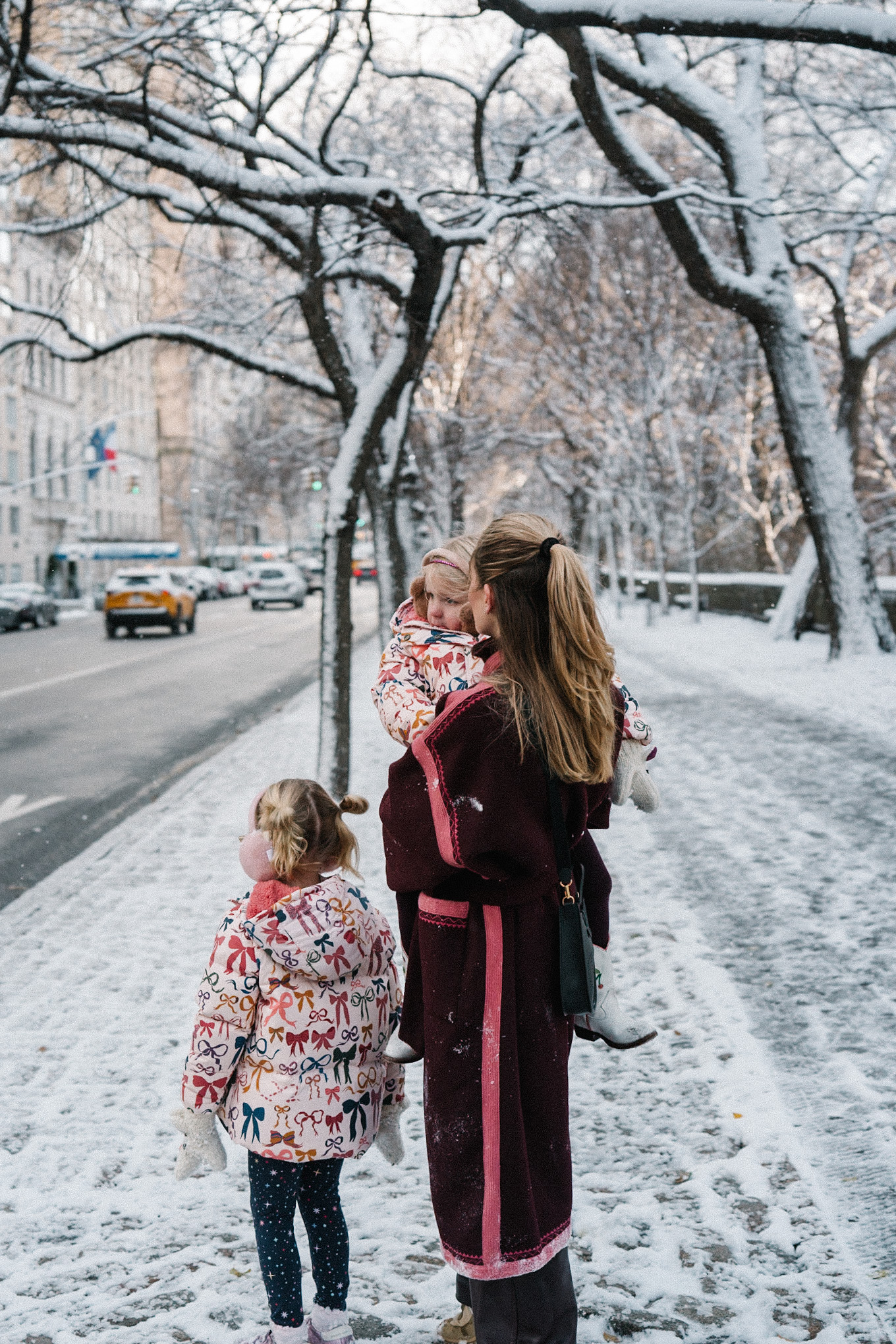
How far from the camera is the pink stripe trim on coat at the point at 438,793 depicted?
2115 mm

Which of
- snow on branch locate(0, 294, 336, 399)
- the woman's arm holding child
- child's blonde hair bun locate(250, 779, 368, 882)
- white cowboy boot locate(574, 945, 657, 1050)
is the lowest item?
white cowboy boot locate(574, 945, 657, 1050)

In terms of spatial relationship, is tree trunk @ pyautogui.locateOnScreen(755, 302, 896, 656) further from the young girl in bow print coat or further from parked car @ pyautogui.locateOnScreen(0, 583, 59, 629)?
parked car @ pyautogui.locateOnScreen(0, 583, 59, 629)

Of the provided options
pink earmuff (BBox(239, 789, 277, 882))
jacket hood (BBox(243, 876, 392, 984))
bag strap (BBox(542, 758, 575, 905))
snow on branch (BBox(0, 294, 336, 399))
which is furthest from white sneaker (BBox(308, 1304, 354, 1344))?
snow on branch (BBox(0, 294, 336, 399))

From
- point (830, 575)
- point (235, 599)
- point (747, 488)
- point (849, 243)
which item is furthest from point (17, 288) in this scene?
point (830, 575)

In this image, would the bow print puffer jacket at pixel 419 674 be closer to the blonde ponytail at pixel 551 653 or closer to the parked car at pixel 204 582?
the blonde ponytail at pixel 551 653

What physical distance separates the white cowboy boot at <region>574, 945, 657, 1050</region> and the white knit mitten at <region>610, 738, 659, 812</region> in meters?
0.31

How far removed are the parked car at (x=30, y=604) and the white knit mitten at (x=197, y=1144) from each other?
34435 millimetres

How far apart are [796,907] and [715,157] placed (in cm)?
1358

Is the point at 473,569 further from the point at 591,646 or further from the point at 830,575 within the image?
the point at 830,575

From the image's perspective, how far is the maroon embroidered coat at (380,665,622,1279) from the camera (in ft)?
7.00

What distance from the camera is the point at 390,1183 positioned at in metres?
3.49

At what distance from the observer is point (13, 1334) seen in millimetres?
2738

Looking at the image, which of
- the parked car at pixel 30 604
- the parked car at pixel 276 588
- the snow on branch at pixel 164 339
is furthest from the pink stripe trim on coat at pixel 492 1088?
the parked car at pixel 276 588

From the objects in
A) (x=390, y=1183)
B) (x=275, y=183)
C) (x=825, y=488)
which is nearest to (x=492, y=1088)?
(x=390, y=1183)
